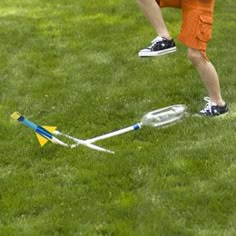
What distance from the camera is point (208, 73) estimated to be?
540 cm

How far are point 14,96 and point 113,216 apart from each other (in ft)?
7.82

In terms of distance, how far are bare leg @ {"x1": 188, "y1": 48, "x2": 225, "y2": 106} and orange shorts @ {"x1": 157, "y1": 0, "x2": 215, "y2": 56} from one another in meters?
0.10

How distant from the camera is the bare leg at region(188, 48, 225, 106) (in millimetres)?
5348

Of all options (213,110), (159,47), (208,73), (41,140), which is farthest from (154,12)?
(41,140)

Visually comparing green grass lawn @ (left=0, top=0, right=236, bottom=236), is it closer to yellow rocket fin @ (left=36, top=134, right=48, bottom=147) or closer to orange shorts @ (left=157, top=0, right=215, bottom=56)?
yellow rocket fin @ (left=36, top=134, right=48, bottom=147)

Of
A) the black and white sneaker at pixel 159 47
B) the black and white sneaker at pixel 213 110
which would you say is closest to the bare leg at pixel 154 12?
the black and white sneaker at pixel 159 47

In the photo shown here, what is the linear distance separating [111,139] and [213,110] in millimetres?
941

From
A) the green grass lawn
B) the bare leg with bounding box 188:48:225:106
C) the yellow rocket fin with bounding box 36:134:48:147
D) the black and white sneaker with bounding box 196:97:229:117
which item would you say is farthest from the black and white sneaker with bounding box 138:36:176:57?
the yellow rocket fin with bounding box 36:134:48:147

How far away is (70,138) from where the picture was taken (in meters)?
5.14

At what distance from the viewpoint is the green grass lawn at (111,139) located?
159 inches

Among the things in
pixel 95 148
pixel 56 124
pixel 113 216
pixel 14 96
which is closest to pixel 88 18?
pixel 14 96

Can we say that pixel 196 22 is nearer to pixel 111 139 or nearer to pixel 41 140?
pixel 111 139

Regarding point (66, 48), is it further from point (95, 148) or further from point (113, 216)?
point (113, 216)

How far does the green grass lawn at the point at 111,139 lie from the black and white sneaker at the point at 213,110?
9 centimetres
